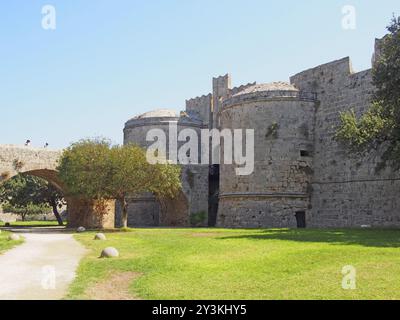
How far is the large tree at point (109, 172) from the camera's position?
33469 mm

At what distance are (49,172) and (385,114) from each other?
83.5 ft

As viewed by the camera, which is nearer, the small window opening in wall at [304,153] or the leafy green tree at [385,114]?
the leafy green tree at [385,114]

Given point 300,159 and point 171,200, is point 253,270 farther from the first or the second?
point 171,200

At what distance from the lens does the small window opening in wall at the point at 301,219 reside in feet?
126

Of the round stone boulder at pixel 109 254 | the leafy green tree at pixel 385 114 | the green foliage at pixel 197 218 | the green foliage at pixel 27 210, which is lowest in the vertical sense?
the green foliage at pixel 27 210

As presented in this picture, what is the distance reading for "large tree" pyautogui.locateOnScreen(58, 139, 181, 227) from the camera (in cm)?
3347

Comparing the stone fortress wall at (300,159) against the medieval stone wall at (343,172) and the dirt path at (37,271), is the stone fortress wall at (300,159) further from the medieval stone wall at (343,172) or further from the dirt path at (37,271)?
the dirt path at (37,271)

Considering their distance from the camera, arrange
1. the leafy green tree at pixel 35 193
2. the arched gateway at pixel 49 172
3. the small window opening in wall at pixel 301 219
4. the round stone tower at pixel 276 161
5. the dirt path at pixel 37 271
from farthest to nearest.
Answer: the leafy green tree at pixel 35 193 → the small window opening in wall at pixel 301 219 → the round stone tower at pixel 276 161 → the arched gateway at pixel 49 172 → the dirt path at pixel 37 271

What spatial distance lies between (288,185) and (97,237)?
17.4m

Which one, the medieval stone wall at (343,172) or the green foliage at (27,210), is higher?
the medieval stone wall at (343,172)

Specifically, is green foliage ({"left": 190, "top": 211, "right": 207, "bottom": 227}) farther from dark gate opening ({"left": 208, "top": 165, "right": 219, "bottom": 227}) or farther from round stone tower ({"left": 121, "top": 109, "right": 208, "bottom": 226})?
dark gate opening ({"left": 208, "top": 165, "right": 219, "bottom": 227})

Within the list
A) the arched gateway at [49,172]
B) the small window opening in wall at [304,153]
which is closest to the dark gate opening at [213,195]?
the arched gateway at [49,172]

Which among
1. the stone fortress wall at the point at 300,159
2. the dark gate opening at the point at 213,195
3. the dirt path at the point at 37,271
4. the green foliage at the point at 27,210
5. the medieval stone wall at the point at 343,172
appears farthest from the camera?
the green foliage at the point at 27,210

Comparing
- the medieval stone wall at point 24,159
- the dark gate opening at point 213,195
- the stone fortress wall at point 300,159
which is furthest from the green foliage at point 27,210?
the stone fortress wall at point 300,159
